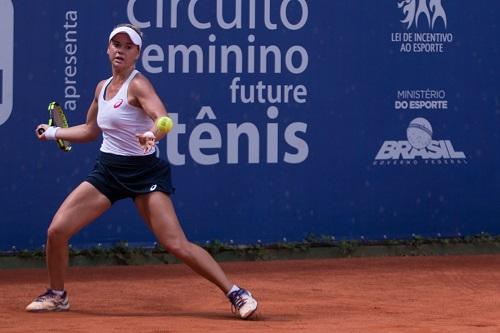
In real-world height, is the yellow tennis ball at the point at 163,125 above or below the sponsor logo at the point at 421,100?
below

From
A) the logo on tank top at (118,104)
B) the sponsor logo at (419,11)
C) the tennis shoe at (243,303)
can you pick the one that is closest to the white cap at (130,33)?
the logo on tank top at (118,104)

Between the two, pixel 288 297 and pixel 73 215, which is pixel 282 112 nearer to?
pixel 288 297

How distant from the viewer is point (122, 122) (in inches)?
283

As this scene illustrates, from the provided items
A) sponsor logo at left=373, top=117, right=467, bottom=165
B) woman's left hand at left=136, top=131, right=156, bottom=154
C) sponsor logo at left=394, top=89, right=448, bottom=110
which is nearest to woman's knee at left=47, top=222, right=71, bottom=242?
Result: woman's left hand at left=136, top=131, right=156, bottom=154

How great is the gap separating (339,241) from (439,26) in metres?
1.93

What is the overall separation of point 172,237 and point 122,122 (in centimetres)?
69

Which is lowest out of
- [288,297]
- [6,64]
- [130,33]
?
[288,297]

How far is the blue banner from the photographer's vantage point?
31.6 ft

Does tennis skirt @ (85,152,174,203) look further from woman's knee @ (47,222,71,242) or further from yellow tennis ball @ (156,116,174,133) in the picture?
yellow tennis ball @ (156,116,174,133)

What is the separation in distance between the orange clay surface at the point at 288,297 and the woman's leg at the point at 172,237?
0.29 m

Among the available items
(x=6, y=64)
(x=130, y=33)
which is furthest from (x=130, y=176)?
(x=6, y=64)

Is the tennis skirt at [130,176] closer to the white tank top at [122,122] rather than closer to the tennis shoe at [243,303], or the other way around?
the white tank top at [122,122]

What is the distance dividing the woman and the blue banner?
234 cm

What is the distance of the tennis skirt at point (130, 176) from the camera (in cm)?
726
